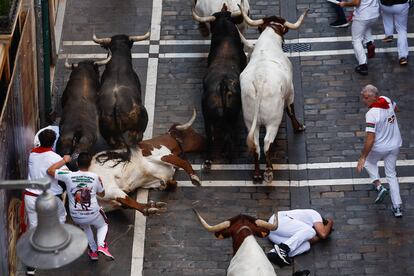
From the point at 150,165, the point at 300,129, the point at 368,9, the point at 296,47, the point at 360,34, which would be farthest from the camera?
the point at 296,47

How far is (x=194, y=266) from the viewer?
17547 millimetres

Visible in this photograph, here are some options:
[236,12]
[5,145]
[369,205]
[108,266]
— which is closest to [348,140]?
[369,205]

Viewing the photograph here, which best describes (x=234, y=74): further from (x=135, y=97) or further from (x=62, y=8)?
(x=62, y=8)

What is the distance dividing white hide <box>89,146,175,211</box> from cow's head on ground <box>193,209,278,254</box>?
2320mm

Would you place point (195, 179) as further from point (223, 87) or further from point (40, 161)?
point (40, 161)

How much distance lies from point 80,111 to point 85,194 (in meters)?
2.64

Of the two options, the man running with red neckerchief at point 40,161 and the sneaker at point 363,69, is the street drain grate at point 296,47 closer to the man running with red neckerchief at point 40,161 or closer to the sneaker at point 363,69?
the sneaker at point 363,69

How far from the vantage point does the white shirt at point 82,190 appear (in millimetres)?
16406

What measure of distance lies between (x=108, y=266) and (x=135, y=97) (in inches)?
114

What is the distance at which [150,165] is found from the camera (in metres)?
18.6

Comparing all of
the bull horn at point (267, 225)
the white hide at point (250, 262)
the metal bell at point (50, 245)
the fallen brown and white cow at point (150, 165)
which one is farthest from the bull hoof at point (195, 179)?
the metal bell at point (50, 245)

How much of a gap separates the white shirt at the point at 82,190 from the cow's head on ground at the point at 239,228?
150cm

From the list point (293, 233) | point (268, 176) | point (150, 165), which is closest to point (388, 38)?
point (268, 176)

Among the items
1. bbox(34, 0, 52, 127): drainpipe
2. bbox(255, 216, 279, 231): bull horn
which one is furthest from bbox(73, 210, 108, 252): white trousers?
bbox(34, 0, 52, 127): drainpipe
